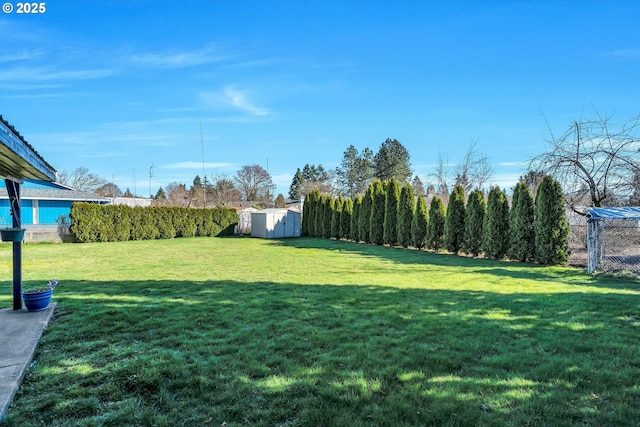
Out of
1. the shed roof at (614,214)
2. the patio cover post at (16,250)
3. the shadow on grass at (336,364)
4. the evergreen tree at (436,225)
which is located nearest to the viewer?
the shadow on grass at (336,364)

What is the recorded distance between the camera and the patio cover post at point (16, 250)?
435cm

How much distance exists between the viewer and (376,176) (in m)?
36.2

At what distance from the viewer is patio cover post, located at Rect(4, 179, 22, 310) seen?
4348 mm

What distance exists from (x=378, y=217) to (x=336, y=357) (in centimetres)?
1406

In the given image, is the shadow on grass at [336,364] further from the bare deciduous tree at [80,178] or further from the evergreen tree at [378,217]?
the bare deciduous tree at [80,178]

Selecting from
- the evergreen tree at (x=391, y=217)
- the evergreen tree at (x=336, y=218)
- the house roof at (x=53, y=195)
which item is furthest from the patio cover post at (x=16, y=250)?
the house roof at (x=53, y=195)

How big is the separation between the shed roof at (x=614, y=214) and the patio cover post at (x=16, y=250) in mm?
10956

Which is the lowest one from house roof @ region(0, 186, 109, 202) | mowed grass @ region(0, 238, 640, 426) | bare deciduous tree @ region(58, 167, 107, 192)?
mowed grass @ region(0, 238, 640, 426)

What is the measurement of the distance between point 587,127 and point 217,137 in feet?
78.6

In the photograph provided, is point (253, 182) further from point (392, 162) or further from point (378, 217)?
point (378, 217)

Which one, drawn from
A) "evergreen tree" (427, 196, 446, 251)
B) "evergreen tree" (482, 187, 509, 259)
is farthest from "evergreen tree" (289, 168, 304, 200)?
"evergreen tree" (482, 187, 509, 259)

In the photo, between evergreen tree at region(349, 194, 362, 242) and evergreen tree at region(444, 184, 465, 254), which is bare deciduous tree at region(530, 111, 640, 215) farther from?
evergreen tree at region(349, 194, 362, 242)

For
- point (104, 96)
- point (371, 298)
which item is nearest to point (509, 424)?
point (371, 298)

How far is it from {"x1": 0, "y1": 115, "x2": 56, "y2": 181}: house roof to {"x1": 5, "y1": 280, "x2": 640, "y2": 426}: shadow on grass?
1.82 m
